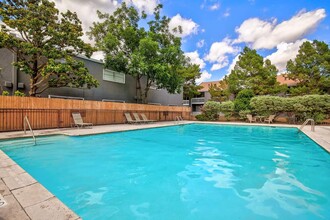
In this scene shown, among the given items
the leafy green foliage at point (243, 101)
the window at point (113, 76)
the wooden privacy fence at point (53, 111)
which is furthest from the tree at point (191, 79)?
the wooden privacy fence at point (53, 111)

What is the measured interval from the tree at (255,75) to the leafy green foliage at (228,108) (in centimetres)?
462

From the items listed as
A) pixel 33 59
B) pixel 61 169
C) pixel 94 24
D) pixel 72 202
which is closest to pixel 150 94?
pixel 94 24

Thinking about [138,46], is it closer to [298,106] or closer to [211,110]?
[211,110]

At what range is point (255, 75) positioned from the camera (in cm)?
2250

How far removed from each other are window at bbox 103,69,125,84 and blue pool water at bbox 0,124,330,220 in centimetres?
1018

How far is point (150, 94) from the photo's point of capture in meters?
21.0

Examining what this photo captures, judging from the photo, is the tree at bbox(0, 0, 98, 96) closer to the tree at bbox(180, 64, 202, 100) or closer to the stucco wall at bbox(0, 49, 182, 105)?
the stucco wall at bbox(0, 49, 182, 105)

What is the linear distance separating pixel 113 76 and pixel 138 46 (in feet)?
11.3

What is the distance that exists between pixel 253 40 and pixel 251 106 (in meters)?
9.19

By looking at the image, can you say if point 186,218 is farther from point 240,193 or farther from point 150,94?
point 150,94

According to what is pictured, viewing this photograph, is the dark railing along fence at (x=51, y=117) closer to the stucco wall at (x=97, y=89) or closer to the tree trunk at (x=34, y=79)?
the tree trunk at (x=34, y=79)

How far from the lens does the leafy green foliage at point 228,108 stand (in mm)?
19184

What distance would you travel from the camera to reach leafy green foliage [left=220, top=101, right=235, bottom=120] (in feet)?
62.9

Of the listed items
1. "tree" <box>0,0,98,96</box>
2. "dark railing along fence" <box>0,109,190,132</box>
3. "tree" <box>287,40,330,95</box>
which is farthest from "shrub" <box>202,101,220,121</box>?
"tree" <box>0,0,98,96</box>
